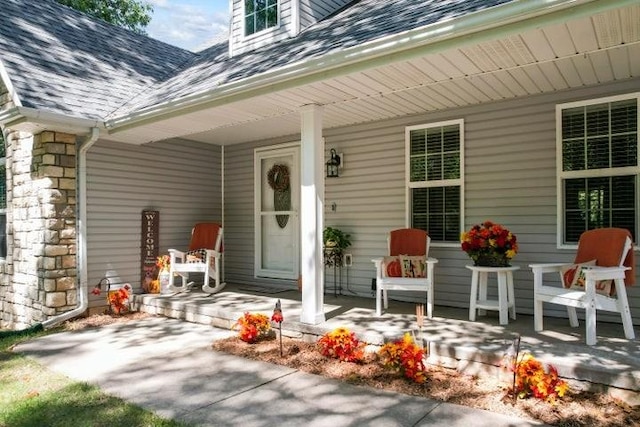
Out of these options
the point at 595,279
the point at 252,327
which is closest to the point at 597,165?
the point at 595,279

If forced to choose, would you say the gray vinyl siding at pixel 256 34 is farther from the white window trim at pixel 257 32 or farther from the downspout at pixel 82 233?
the downspout at pixel 82 233

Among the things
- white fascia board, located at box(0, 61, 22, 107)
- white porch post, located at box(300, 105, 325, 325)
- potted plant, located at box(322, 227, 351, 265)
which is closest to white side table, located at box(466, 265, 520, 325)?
white porch post, located at box(300, 105, 325, 325)

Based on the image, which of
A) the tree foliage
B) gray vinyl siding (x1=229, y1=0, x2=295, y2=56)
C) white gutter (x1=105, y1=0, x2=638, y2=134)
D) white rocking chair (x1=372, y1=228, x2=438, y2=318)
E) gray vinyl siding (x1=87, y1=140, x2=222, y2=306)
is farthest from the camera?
the tree foliage

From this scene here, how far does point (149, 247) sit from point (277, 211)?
6.10 feet

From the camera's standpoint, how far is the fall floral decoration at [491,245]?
4227 millimetres

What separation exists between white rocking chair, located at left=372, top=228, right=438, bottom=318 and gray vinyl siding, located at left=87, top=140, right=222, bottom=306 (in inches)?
130

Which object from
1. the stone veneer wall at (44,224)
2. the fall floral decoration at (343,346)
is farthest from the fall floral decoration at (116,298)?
the fall floral decoration at (343,346)

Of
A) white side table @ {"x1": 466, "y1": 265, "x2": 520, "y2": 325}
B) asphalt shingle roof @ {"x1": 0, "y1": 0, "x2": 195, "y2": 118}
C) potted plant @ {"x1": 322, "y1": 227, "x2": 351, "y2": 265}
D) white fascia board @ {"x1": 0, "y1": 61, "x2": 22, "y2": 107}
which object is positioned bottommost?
white side table @ {"x1": 466, "y1": 265, "x2": 520, "y2": 325}

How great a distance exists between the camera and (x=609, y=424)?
2.53 meters

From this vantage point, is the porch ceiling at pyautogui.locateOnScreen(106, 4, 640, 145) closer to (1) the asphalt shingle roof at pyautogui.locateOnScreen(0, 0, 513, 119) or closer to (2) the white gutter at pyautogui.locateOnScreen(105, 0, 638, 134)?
(2) the white gutter at pyautogui.locateOnScreen(105, 0, 638, 134)

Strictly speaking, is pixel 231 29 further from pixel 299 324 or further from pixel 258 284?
pixel 299 324

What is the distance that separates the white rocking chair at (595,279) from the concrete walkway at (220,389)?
1243 millimetres

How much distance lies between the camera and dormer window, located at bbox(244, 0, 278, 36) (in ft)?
20.1

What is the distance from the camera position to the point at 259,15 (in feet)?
20.6
